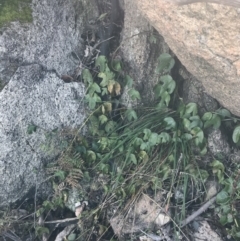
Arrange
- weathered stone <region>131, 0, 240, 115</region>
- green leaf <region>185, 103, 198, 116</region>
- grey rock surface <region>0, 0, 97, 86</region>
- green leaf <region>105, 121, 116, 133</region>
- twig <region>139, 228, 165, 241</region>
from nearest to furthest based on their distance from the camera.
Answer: weathered stone <region>131, 0, 240, 115</region> → twig <region>139, 228, 165, 241</region> → grey rock surface <region>0, 0, 97, 86</region> → green leaf <region>185, 103, 198, 116</region> → green leaf <region>105, 121, 116, 133</region>

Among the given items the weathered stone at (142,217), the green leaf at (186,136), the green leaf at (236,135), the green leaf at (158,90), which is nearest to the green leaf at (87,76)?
the green leaf at (158,90)

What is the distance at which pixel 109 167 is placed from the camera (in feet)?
9.44

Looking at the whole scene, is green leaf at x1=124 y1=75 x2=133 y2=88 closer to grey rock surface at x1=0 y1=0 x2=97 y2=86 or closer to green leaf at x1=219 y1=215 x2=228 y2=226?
grey rock surface at x1=0 y1=0 x2=97 y2=86

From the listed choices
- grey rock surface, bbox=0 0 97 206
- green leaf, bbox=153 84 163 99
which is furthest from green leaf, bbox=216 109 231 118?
grey rock surface, bbox=0 0 97 206

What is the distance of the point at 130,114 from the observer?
2.98 meters

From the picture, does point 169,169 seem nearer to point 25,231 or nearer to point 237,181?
point 237,181

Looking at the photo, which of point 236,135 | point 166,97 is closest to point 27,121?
point 166,97

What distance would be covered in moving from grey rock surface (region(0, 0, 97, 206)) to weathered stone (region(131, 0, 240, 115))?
1.95ft

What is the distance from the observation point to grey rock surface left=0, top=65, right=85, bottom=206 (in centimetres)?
273

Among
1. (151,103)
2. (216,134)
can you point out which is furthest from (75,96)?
(216,134)

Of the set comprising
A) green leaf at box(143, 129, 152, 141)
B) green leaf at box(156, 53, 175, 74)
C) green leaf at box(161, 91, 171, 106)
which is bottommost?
green leaf at box(143, 129, 152, 141)

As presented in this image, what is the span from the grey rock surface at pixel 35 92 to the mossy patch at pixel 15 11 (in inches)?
1.2

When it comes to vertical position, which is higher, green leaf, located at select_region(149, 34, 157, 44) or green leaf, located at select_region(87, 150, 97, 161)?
green leaf, located at select_region(149, 34, 157, 44)

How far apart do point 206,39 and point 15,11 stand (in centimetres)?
108
